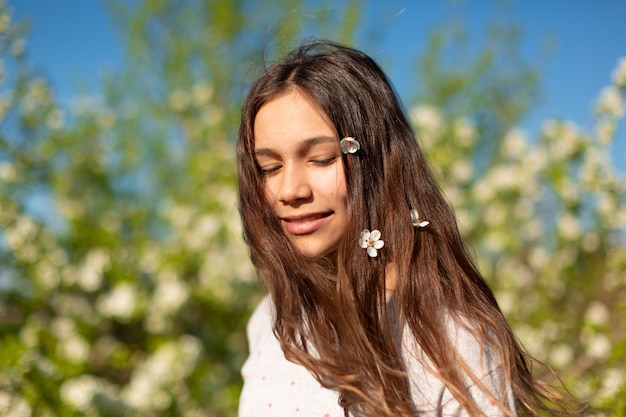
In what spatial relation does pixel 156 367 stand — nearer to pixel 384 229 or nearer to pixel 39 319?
pixel 39 319

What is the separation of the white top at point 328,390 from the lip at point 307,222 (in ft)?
0.97

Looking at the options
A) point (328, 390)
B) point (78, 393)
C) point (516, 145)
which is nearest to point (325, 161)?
point (328, 390)

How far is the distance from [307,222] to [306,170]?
0.39 ft

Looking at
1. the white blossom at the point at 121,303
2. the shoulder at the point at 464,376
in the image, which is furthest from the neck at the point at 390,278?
the white blossom at the point at 121,303

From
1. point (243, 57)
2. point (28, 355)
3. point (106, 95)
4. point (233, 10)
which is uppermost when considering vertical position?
point (233, 10)

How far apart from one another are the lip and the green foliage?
468 millimetres

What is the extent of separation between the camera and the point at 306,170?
1.29 meters

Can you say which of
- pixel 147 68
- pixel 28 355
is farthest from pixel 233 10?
pixel 28 355

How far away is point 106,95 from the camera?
5.27m

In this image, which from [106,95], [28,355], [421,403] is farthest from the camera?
[106,95]

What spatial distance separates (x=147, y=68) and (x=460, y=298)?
18.0 ft

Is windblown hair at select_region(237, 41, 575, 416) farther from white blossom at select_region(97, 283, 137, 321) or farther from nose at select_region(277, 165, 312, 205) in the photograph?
white blossom at select_region(97, 283, 137, 321)

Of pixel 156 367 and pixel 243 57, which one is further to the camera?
pixel 243 57

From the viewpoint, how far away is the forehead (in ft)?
4.19
